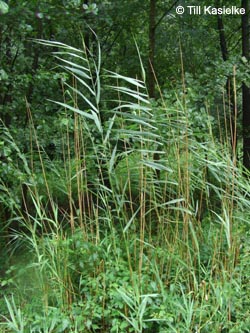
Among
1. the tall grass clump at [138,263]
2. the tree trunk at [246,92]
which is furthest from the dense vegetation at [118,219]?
the tree trunk at [246,92]

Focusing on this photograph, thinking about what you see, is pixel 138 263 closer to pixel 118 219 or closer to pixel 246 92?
pixel 118 219

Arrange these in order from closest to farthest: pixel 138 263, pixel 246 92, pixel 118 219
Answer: pixel 138 263 < pixel 118 219 < pixel 246 92

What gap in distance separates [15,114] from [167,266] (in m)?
2.03

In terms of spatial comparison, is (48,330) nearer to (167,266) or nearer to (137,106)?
(167,266)

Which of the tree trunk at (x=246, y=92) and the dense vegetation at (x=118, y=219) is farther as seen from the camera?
the tree trunk at (x=246, y=92)

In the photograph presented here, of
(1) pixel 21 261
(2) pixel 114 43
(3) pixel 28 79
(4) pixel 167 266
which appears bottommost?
(1) pixel 21 261

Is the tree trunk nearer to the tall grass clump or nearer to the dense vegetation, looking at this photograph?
the dense vegetation

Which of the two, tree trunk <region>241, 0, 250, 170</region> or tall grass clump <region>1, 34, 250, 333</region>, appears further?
tree trunk <region>241, 0, 250, 170</region>

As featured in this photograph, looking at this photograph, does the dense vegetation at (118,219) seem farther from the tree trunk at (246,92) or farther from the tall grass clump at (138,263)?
the tree trunk at (246,92)

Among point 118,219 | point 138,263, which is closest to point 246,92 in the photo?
point 118,219

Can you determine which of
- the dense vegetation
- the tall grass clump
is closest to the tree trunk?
the dense vegetation

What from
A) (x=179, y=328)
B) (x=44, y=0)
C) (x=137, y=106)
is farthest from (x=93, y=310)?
(x=44, y=0)

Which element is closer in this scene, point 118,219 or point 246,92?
point 118,219

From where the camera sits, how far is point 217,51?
18.6 ft
